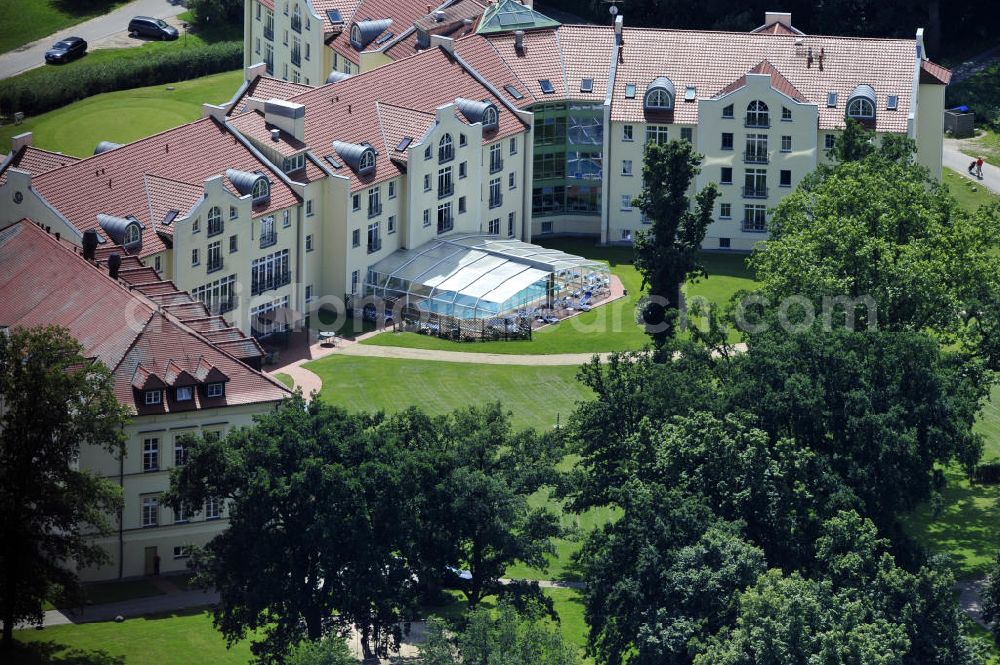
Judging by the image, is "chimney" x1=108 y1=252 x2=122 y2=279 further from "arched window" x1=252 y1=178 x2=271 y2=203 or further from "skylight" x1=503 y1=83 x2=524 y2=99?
"skylight" x1=503 y1=83 x2=524 y2=99

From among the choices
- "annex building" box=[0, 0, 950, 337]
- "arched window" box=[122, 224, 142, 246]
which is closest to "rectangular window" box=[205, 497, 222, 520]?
"annex building" box=[0, 0, 950, 337]

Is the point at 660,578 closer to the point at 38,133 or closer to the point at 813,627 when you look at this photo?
the point at 813,627

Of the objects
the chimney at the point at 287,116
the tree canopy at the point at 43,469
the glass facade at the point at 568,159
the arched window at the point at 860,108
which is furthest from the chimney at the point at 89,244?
the arched window at the point at 860,108

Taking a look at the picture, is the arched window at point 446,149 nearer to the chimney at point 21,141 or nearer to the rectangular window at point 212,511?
the chimney at point 21,141

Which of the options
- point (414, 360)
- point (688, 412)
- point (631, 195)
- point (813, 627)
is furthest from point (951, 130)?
point (813, 627)

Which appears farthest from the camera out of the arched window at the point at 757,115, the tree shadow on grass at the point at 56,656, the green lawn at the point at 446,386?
the arched window at the point at 757,115
